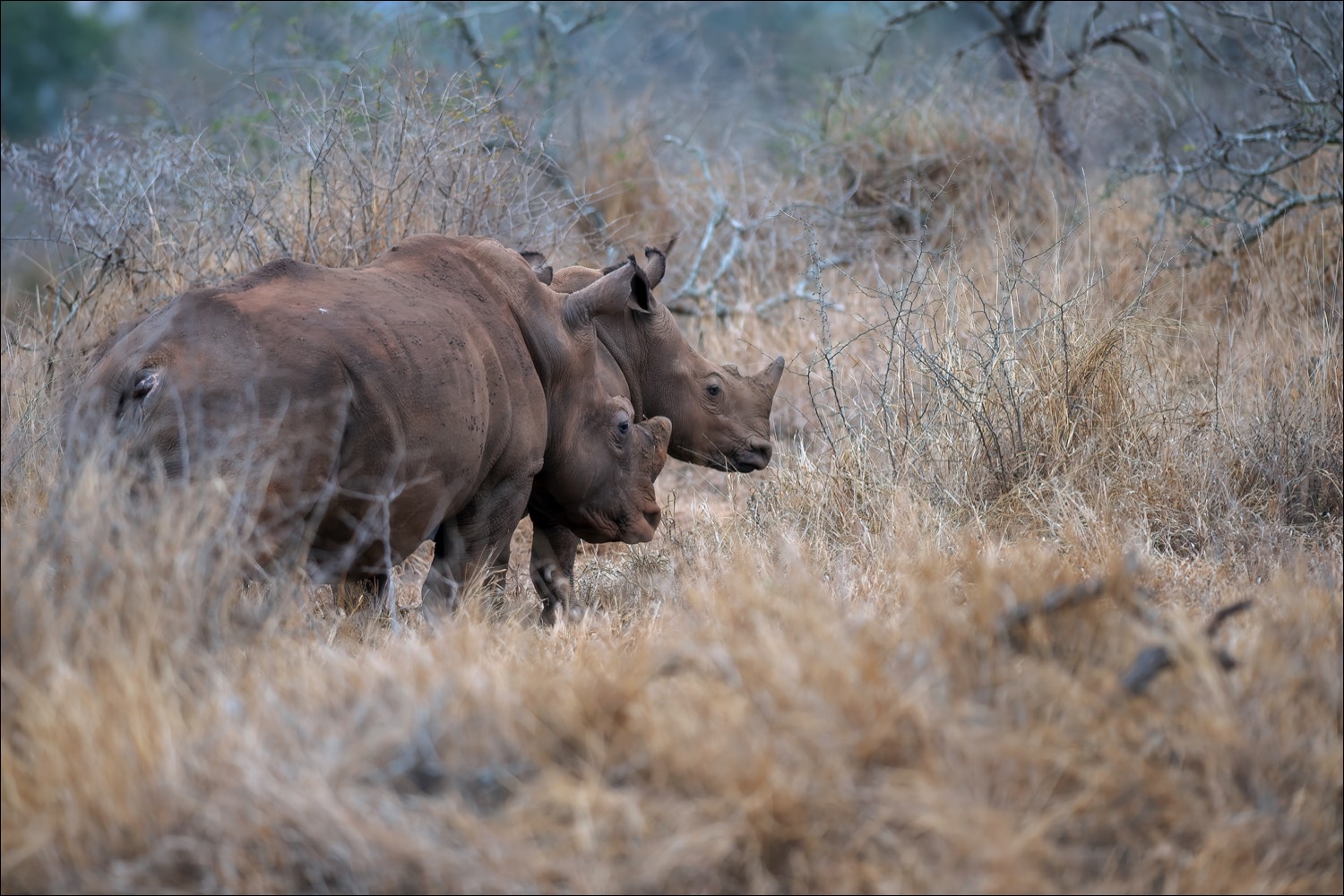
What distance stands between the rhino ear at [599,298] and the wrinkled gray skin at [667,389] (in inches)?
6.6

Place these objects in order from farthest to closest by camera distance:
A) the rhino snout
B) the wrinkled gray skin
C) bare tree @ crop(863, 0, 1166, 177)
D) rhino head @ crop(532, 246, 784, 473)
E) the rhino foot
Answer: bare tree @ crop(863, 0, 1166, 177), the rhino snout, rhino head @ crop(532, 246, 784, 473), the wrinkled gray skin, the rhino foot

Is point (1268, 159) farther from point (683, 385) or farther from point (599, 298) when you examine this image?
point (599, 298)

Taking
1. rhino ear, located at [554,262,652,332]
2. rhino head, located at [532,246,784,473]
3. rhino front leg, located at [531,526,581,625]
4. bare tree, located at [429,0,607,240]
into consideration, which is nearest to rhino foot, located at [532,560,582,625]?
rhino front leg, located at [531,526,581,625]

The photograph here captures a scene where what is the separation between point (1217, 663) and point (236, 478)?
97.5 inches

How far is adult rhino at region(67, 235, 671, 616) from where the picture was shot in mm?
3766

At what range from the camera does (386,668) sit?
3.22m

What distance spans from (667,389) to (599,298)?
2.45 ft

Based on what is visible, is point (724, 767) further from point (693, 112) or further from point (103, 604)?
point (693, 112)

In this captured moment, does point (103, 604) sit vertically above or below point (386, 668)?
above

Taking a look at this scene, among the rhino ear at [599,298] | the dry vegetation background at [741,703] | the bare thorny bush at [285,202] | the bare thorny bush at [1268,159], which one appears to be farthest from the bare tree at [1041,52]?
the rhino ear at [599,298]

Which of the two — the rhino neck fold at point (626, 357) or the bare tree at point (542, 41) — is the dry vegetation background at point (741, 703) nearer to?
the rhino neck fold at point (626, 357)

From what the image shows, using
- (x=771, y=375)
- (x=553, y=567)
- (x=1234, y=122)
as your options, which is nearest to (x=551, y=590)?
(x=553, y=567)

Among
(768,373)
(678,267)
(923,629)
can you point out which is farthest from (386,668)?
(678,267)

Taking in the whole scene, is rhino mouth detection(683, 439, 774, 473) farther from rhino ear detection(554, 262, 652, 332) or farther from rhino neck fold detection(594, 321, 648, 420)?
rhino ear detection(554, 262, 652, 332)
